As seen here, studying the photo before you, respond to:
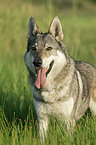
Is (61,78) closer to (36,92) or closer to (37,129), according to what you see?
(36,92)

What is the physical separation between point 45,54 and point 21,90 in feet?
5.12

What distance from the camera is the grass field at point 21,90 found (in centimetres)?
288

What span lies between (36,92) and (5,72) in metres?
1.93

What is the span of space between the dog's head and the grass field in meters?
0.58

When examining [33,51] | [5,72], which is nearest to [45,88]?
[33,51]

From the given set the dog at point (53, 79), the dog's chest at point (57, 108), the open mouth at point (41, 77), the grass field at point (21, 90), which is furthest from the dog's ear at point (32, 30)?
the dog's chest at point (57, 108)

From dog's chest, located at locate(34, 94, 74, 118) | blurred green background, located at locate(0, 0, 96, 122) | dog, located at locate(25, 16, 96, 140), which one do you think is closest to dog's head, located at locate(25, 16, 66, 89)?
dog, located at locate(25, 16, 96, 140)

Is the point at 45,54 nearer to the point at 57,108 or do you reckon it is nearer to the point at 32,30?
the point at 32,30

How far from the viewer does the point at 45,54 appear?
3266 mm

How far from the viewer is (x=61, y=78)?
11.3 ft

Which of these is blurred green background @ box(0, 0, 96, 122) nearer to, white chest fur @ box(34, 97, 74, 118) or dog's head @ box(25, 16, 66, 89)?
white chest fur @ box(34, 97, 74, 118)

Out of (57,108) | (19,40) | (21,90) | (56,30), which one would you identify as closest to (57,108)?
(57,108)

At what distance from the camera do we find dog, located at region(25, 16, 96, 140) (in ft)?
10.6

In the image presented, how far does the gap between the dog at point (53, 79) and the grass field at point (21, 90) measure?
19cm
